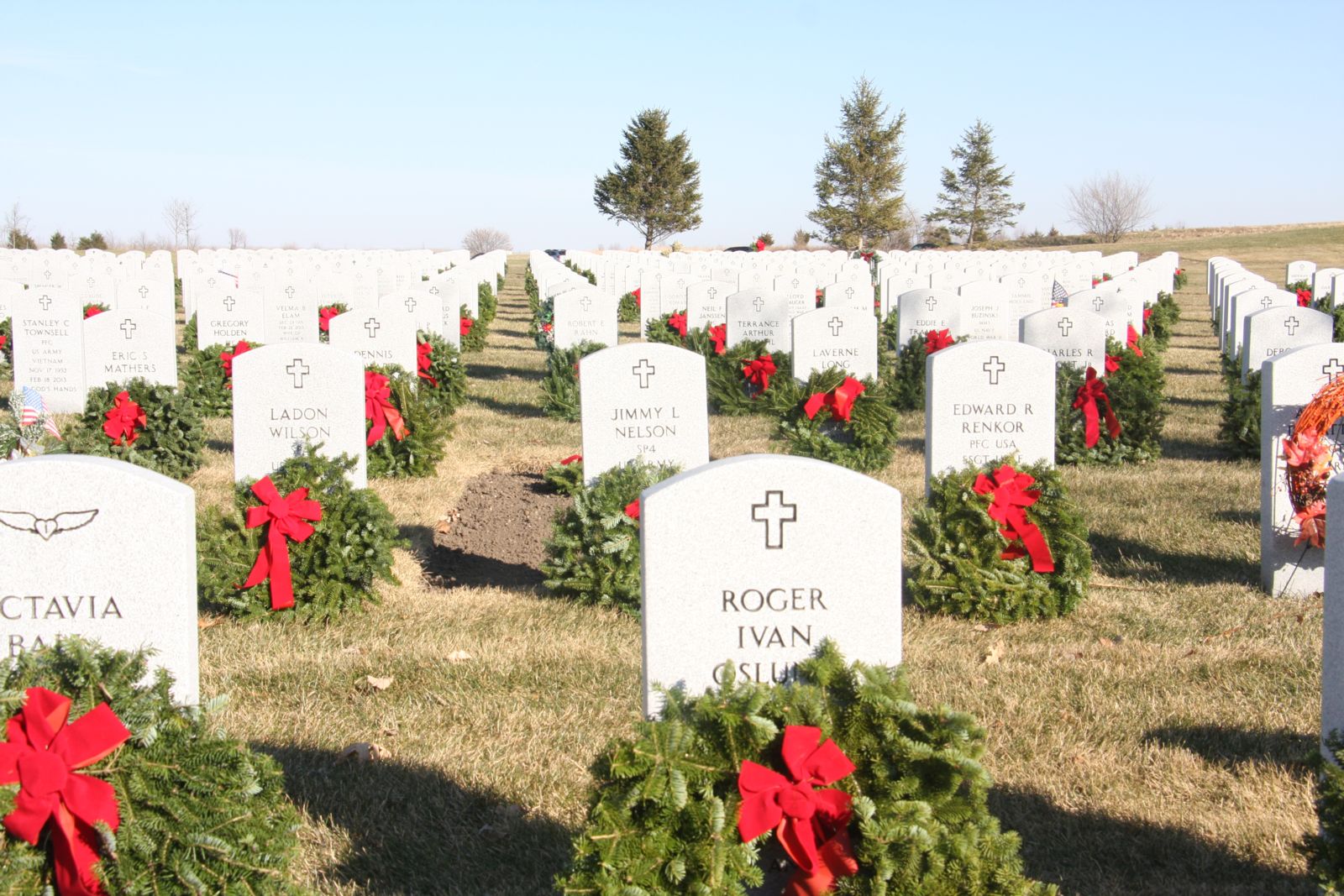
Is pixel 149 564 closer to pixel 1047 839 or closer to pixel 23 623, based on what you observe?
pixel 23 623

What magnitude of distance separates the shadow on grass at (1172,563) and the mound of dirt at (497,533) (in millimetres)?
3462

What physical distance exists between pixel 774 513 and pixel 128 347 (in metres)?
8.27

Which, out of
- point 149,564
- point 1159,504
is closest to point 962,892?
point 149,564

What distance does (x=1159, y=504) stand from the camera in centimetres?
900

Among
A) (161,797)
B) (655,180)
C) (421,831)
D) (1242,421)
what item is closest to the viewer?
(161,797)

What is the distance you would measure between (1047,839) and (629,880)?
1.78 m

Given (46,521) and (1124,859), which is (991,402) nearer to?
(1124,859)

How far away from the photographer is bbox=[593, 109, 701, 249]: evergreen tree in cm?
5950

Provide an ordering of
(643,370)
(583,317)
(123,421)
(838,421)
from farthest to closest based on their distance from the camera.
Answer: (583,317) < (838,421) < (123,421) < (643,370)

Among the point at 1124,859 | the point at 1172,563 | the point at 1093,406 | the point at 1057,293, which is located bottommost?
the point at 1124,859

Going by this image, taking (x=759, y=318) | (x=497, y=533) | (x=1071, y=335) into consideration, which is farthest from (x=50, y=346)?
(x=1071, y=335)

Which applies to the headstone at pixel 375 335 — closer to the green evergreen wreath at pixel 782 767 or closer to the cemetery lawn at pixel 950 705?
the cemetery lawn at pixel 950 705

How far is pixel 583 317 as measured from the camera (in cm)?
1420

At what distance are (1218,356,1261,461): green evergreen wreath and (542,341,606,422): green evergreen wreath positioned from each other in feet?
20.2
